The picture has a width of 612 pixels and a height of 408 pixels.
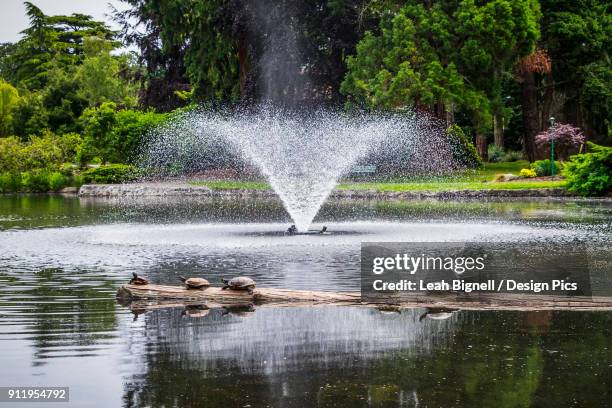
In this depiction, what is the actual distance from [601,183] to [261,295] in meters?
26.1

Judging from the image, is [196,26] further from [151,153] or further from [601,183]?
[601,183]

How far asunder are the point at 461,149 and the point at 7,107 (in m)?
35.6

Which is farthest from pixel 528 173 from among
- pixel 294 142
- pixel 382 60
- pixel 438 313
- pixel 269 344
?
pixel 269 344

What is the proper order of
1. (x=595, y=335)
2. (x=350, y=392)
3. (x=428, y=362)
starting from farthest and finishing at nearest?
(x=595, y=335) < (x=428, y=362) < (x=350, y=392)

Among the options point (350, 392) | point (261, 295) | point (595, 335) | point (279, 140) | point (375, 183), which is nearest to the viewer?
point (350, 392)

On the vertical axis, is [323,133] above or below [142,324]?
above

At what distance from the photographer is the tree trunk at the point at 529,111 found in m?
51.2

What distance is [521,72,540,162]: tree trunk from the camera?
51.2 metres

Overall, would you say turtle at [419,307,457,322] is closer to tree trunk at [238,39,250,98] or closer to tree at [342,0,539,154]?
tree at [342,0,539,154]

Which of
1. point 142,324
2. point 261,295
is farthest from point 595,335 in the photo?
point 142,324

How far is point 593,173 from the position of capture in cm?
3566

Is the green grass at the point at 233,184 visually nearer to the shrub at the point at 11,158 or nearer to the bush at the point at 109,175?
the bush at the point at 109,175

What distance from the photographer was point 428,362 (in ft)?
29.8

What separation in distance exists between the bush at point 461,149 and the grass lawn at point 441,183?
0.73 meters
